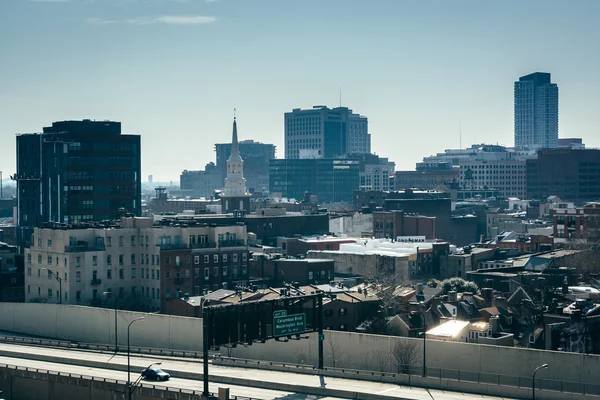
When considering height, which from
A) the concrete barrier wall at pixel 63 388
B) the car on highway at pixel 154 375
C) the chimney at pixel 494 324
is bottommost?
the concrete barrier wall at pixel 63 388

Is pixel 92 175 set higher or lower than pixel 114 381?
higher

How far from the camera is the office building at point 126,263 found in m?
138

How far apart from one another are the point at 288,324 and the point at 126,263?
53.0 meters

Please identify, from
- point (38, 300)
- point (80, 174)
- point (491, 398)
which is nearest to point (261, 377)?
point (491, 398)

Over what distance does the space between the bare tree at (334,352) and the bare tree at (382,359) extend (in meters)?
3.58

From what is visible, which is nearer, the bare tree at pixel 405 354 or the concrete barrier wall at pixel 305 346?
the concrete barrier wall at pixel 305 346

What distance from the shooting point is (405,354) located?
100 metres

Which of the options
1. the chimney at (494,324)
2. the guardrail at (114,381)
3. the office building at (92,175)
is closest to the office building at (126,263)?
the guardrail at (114,381)

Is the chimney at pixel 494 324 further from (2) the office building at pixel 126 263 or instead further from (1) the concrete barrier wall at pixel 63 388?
(2) the office building at pixel 126 263

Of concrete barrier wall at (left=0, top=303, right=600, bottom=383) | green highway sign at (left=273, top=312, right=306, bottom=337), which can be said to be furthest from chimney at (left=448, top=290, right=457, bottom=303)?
green highway sign at (left=273, top=312, right=306, bottom=337)

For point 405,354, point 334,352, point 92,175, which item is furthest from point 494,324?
point 92,175

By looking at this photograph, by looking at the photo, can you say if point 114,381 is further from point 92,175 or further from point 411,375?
point 92,175

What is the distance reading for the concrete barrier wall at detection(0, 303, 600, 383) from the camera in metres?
91.1

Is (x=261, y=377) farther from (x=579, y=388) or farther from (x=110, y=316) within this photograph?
(x=110, y=316)
